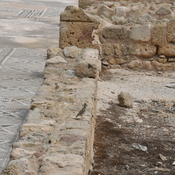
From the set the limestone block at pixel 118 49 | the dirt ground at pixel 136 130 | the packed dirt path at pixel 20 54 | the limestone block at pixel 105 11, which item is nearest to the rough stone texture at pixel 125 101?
the dirt ground at pixel 136 130

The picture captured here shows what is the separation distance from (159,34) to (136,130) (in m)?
3.56

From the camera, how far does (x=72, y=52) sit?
22.2 feet

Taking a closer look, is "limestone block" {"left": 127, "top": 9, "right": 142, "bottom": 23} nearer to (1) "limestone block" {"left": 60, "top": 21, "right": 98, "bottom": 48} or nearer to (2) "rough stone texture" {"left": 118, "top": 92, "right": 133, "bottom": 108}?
(1) "limestone block" {"left": 60, "top": 21, "right": 98, "bottom": 48}

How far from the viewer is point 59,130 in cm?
372

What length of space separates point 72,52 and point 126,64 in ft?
6.13

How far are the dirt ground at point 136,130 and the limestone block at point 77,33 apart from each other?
0.86 meters

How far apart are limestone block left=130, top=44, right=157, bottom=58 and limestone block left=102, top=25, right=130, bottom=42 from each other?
0.95ft

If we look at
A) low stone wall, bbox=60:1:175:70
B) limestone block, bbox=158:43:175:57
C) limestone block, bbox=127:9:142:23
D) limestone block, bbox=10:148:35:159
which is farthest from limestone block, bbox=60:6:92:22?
limestone block, bbox=10:148:35:159

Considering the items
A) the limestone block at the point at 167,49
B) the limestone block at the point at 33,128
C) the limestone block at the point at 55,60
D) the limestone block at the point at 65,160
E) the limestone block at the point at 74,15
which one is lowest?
the limestone block at the point at 167,49

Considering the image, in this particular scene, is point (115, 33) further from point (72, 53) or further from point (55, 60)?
point (55, 60)

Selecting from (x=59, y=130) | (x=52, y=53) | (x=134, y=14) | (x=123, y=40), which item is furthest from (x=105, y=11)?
(x=59, y=130)

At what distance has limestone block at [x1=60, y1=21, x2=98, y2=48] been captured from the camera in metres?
7.88

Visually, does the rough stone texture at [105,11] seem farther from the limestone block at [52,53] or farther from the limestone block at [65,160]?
the limestone block at [65,160]

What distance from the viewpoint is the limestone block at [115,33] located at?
807 cm
